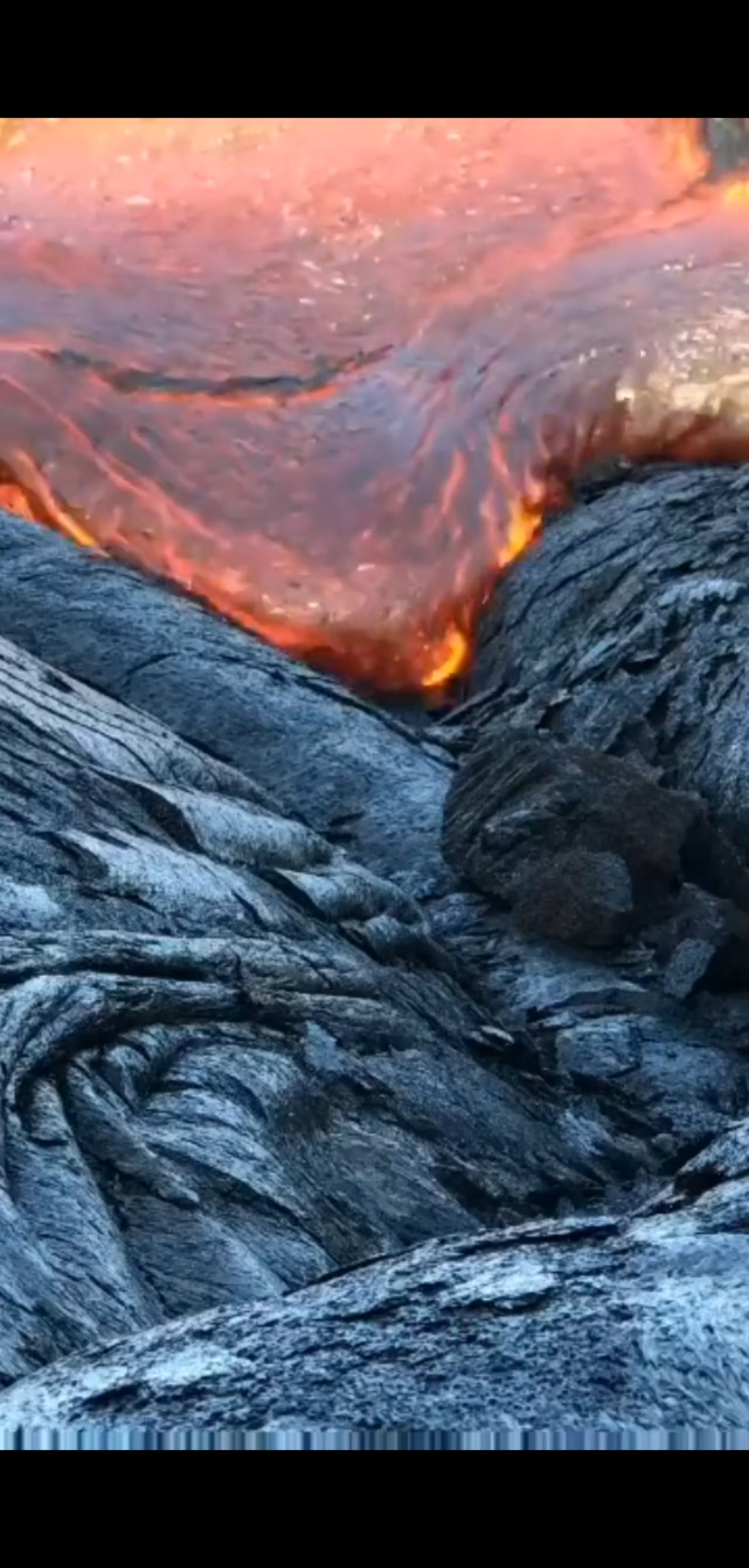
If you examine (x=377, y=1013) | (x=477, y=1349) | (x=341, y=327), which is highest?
(x=341, y=327)

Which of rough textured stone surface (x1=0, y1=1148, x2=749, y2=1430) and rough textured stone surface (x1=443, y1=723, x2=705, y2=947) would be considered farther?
rough textured stone surface (x1=443, y1=723, x2=705, y2=947)

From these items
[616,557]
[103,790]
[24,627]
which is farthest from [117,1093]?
[616,557]

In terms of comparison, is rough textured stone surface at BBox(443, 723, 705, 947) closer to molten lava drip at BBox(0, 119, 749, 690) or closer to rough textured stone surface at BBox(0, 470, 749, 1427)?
rough textured stone surface at BBox(0, 470, 749, 1427)

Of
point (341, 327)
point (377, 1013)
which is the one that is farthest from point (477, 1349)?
point (341, 327)

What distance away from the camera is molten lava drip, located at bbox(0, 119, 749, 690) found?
1684cm

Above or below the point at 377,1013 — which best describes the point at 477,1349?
below

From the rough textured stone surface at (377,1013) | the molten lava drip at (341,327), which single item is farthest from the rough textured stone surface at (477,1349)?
the molten lava drip at (341,327)

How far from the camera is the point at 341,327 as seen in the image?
17.3 meters

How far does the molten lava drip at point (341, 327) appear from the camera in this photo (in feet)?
55.3

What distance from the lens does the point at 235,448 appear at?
17.3 m

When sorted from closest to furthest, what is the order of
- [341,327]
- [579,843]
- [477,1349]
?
[477,1349]
[579,843]
[341,327]

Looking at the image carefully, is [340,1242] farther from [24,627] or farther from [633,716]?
[24,627]

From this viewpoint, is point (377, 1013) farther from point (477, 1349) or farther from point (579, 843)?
point (477, 1349)

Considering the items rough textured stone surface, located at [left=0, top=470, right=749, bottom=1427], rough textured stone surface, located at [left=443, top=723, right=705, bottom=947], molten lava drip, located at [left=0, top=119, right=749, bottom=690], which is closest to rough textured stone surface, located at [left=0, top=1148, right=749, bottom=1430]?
rough textured stone surface, located at [left=0, top=470, right=749, bottom=1427]
